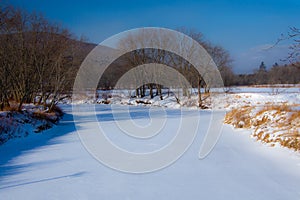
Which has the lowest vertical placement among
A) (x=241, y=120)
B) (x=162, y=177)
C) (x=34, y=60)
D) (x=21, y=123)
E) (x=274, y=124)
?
(x=162, y=177)

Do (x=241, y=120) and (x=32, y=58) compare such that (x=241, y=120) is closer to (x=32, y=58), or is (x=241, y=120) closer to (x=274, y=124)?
(x=274, y=124)

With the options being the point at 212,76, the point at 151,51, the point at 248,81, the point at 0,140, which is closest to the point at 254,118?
the point at 0,140

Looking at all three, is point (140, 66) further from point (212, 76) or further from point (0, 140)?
point (0, 140)

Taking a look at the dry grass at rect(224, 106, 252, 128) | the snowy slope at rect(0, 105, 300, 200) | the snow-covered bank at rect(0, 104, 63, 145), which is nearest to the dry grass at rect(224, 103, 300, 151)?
the dry grass at rect(224, 106, 252, 128)

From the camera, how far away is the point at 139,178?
3662mm

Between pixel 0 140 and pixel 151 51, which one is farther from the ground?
pixel 151 51

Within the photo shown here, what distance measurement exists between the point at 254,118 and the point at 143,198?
6617 millimetres

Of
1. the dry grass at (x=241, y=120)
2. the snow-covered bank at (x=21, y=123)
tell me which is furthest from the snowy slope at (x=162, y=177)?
the dry grass at (x=241, y=120)

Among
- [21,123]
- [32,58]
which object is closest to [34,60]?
[32,58]

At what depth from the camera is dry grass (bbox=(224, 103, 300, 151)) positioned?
5.44 metres

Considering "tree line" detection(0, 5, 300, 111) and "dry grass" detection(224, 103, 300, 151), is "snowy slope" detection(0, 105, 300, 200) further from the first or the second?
"tree line" detection(0, 5, 300, 111)

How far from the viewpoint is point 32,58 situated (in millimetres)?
11320

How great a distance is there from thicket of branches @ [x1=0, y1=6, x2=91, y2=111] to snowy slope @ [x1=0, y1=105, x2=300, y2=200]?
5525 millimetres

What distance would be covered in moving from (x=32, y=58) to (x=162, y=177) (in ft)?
33.3
